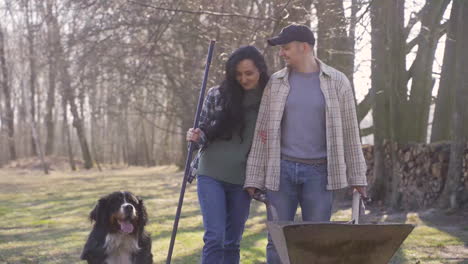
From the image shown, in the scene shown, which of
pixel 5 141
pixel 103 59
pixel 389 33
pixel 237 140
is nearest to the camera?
pixel 237 140

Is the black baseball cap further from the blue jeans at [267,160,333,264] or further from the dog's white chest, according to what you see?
the dog's white chest

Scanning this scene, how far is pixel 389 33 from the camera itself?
11453 millimetres

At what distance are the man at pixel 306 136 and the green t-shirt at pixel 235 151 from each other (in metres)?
0.23

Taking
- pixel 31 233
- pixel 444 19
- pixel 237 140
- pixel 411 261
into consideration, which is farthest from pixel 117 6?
pixel 237 140

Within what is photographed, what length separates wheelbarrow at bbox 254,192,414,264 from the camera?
368 centimetres

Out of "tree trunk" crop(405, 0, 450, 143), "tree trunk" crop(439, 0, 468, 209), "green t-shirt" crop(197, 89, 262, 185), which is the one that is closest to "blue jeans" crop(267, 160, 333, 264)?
"green t-shirt" crop(197, 89, 262, 185)

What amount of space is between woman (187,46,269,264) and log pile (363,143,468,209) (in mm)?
6283

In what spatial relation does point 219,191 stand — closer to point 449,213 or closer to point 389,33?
point 449,213

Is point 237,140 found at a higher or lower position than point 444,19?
lower

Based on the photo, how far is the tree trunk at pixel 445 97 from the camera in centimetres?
1148

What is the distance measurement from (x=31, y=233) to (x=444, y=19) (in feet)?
24.4

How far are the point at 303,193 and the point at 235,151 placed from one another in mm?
577

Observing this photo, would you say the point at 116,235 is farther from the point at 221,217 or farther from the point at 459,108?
the point at 459,108

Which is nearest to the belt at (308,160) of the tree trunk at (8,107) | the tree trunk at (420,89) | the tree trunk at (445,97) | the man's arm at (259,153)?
the man's arm at (259,153)
